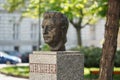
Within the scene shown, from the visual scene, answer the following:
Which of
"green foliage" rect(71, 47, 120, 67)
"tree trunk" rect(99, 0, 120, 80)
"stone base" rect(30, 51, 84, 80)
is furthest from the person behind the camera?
"green foliage" rect(71, 47, 120, 67)

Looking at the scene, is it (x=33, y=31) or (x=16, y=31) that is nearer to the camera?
(x=16, y=31)

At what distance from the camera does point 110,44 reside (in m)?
17.9

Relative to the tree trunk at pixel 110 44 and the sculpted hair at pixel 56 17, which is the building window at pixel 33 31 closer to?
the tree trunk at pixel 110 44

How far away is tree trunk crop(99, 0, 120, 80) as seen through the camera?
17.8m

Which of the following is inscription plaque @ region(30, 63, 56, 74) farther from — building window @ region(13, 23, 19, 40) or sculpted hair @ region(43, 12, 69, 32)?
building window @ region(13, 23, 19, 40)

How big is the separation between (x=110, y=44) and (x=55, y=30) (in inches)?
171

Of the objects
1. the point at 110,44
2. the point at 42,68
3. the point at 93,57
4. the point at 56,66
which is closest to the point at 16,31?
the point at 93,57

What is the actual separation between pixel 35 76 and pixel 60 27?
1.46 m

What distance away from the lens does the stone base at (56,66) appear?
13.5 m

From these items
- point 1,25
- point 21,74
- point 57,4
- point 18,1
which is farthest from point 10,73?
point 1,25

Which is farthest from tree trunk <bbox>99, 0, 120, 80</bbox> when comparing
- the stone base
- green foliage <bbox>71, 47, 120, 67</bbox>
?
green foliage <bbox>71, 47, 120, 67</bbox>

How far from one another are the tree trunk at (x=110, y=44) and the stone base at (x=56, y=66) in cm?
371

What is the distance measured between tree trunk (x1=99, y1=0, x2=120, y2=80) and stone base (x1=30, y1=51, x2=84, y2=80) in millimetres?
3713

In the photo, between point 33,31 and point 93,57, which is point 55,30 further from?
point 33,31
